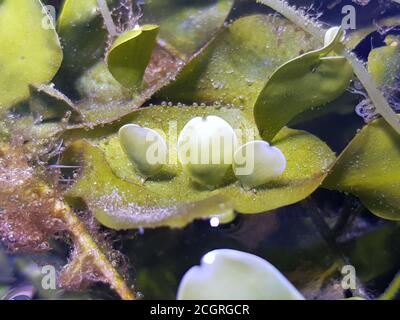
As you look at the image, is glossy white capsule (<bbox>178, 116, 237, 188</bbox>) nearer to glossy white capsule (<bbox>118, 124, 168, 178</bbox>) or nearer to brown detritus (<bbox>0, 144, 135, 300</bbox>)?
glossy white capsule (<bbox>118, 124, 168, 178</bbox>)

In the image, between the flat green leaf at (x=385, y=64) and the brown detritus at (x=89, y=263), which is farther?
the flat green leaf at (x=385, y=64)

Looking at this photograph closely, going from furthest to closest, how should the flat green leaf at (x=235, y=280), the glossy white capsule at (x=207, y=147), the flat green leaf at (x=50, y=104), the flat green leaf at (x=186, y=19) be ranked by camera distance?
the flat green leaf at (x=186, y=19), the flat green leaf at (x=50, y=104), the glossy white capsule at (x=207, y=147), the flat green leaf at (x=235, y=280)

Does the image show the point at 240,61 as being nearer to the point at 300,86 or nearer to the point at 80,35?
the point at 300,86

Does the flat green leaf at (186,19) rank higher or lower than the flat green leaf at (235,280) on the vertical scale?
higher

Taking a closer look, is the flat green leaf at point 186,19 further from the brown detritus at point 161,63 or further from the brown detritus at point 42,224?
the brown detritus at point 42,224

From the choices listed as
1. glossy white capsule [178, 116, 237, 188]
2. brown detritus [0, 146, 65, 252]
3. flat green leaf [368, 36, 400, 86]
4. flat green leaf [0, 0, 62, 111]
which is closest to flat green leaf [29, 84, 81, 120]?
flat green leaf [0, 0, 62, 111]

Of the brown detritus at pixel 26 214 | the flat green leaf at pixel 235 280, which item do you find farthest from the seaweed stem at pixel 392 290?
the brown detritus at pixel 26 214

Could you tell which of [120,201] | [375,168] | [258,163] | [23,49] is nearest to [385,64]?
[375,168]
